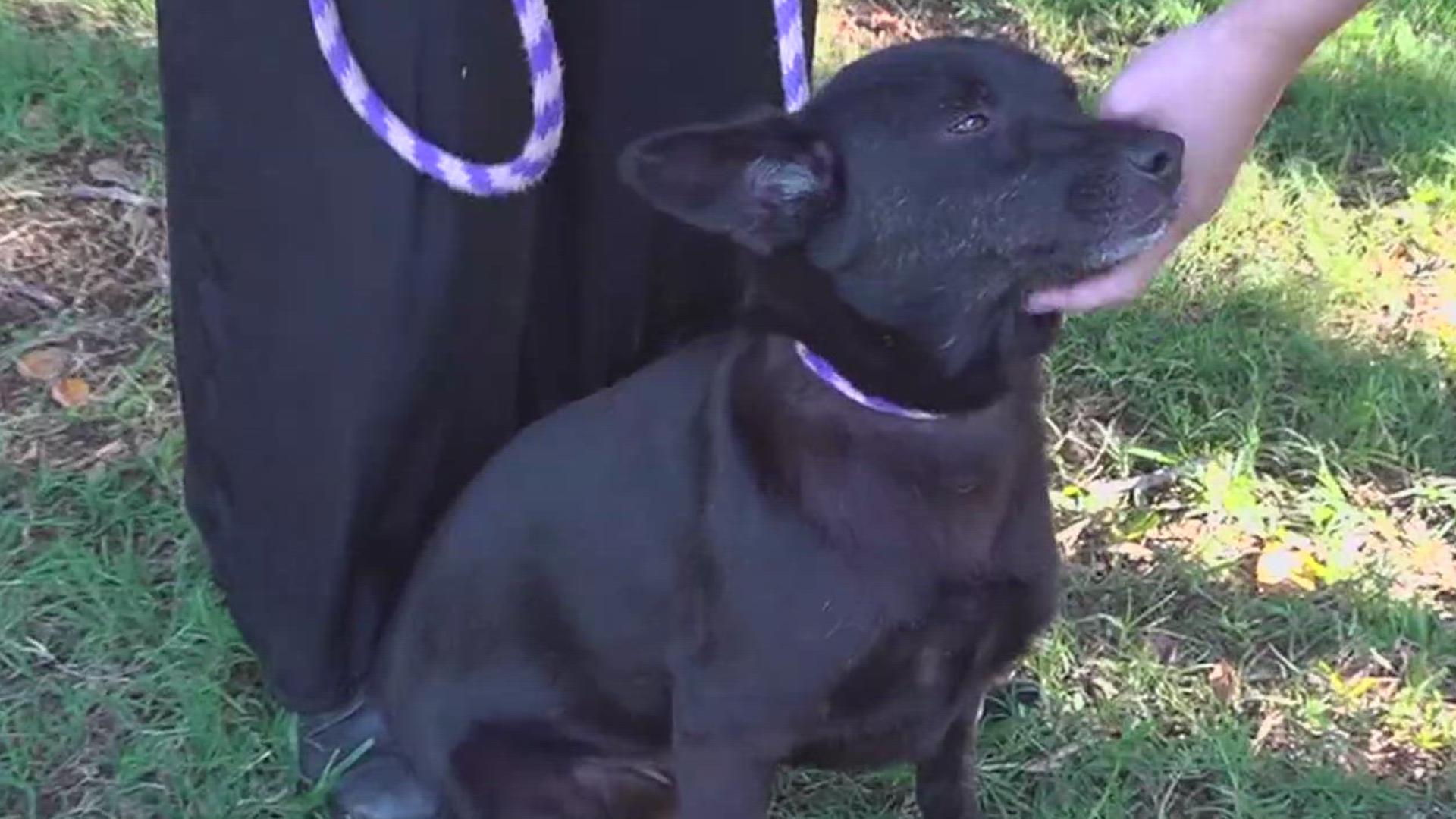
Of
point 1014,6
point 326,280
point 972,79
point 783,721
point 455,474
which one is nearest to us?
point 972,79

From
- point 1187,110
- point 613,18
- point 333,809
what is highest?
point 1187,110

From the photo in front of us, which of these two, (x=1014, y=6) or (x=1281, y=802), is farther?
(x=1014, y=6)

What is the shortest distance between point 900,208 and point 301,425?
0.78 m

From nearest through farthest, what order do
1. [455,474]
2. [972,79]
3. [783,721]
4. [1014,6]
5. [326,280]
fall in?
[972,79] < [783,721] < [326,280] < [455,474] < [1014,6]

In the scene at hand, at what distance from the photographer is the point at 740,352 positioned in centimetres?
212

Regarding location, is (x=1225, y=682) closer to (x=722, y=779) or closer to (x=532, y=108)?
(x=722, y=779)

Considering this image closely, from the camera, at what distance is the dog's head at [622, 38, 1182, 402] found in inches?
74.7

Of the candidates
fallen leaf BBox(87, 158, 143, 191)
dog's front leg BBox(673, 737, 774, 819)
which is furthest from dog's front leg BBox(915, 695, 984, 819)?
fallen leaf BBox(87, 158, 143, 191)

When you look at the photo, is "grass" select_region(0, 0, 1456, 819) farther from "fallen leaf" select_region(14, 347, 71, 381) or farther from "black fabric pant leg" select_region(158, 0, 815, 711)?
Answer: "black fabric pant leg" select_region(158, 0, 815, 711)

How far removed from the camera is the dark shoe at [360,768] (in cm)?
253

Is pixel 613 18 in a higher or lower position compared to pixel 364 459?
higher

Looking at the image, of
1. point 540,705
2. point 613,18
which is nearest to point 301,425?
point 540,705

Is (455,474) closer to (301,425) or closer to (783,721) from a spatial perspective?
(301,425)

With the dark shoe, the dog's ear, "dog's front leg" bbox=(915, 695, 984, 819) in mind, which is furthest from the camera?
the dark shoe
